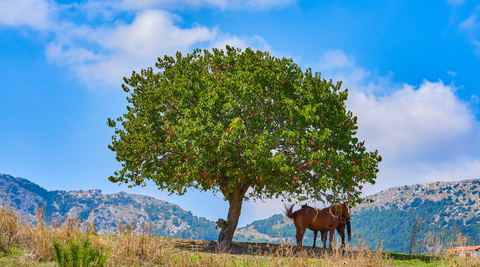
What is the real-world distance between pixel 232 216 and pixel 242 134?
653 cm

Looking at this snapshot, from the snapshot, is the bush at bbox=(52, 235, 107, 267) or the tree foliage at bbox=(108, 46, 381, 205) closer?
the bush at bbox=(52, 235, 107, 267)

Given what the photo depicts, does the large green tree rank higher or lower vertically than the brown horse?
higher

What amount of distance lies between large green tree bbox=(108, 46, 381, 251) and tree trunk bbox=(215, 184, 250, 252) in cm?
6

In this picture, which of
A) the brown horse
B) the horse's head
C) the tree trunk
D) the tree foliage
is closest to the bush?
the tree foliage

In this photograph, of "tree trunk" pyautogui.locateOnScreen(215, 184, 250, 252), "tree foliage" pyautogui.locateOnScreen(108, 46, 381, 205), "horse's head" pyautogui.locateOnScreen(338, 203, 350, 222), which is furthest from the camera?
"horse's head" pyautogui.locateOnScreen(338, 203, 350, 222)

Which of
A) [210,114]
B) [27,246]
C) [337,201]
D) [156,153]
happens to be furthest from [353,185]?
[27,246]

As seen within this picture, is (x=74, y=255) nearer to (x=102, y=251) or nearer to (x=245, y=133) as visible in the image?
(x=102, y=251)

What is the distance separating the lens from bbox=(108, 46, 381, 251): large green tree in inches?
725

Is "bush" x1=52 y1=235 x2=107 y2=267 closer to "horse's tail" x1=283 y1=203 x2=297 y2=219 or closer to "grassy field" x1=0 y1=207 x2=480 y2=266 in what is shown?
"grassy field" x1=0 y1=207 x2=480 y2=266

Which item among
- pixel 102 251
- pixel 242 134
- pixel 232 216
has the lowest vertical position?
pixel 102 251

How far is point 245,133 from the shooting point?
60.9 ft

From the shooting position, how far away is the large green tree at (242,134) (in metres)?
18.4

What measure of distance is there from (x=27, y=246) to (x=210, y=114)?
10.0m

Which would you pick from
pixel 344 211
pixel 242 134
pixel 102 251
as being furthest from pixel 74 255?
pixel 344 211
